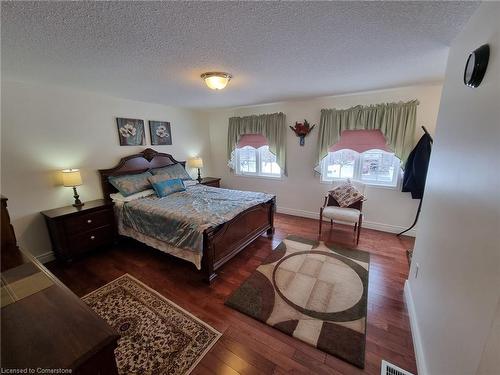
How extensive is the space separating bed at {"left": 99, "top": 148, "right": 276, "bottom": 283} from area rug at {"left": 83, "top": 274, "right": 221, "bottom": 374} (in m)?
0.50

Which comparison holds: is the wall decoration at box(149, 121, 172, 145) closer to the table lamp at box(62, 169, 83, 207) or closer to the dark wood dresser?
the table lamp at box(62, 169, 83, 207)

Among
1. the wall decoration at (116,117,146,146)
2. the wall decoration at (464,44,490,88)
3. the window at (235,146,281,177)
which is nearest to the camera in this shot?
the wall decoration at (464,44,490,88)

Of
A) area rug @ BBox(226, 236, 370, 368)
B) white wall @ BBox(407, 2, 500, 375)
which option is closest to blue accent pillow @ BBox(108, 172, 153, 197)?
→ area rug @ BBox(226, 236, 370, 368)

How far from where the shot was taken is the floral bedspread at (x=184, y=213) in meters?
2.27

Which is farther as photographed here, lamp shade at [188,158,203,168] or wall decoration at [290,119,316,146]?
lamp shade at [188,158,203,168]

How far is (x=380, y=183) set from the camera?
136 inches

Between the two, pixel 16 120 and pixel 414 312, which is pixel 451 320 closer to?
pixel 414 312

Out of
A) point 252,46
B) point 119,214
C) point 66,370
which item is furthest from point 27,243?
point 252,46

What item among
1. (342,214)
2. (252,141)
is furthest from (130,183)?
(342,214)

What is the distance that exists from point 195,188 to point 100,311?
2246 millimetres

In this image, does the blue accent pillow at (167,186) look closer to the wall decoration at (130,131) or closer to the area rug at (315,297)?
the wall decoration at (130,131)

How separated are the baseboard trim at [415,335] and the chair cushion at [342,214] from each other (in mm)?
1129

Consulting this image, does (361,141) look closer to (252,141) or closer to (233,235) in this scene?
(252,141)

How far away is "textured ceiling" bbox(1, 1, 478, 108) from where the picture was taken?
120 cm
